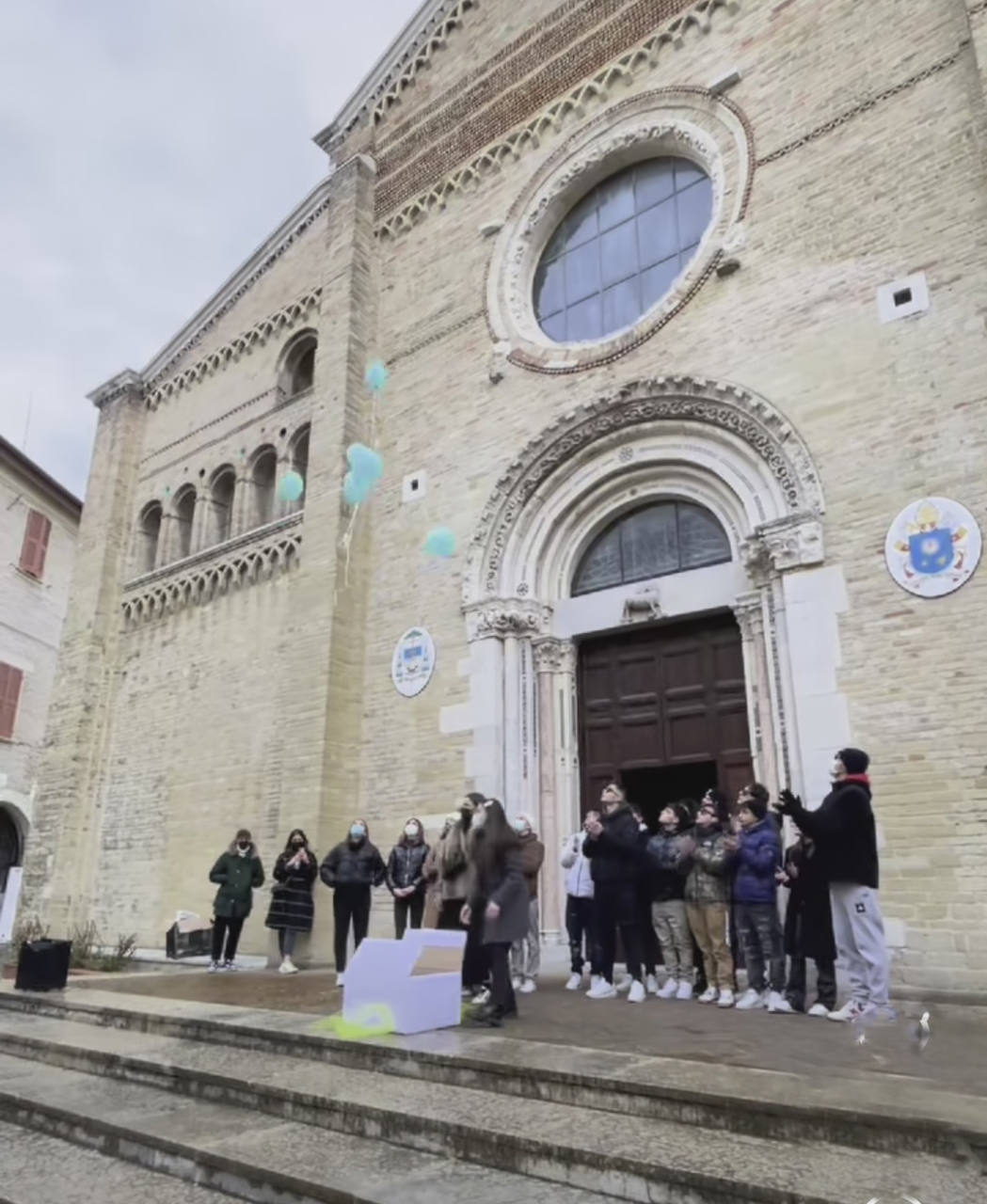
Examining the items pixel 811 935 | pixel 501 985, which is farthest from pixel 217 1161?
pixel 811 935

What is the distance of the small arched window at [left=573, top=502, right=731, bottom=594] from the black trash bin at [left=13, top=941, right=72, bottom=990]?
6.62m

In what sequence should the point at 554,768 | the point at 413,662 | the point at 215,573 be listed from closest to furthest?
the point at 554,768 < the point at 413,662 < the point at 215,573

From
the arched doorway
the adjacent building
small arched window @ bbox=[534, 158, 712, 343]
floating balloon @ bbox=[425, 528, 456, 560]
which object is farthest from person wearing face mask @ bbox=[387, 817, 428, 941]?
the adjacent building

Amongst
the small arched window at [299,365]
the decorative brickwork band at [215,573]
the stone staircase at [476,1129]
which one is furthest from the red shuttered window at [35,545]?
the stone staircase at [476,1129]

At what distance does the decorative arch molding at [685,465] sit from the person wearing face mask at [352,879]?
131 inches

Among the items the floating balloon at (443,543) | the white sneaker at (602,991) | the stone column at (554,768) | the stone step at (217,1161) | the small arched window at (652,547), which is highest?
the floating balloon at (443,543)

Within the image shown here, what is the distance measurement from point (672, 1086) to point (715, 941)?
10.2ft

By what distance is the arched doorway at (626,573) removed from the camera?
8.80m

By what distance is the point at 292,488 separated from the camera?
44.8 ft

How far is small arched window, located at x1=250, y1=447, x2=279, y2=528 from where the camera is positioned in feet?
48.6

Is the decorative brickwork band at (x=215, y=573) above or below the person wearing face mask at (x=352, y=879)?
above

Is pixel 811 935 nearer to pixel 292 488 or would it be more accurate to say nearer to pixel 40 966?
pixel 40 966

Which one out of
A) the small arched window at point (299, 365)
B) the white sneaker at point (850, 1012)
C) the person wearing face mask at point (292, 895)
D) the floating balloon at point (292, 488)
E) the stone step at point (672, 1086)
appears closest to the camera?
the stone step at point (672, 1086)

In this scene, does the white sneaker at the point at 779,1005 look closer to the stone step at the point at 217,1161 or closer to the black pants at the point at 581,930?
the black pants at the point at 581,930
